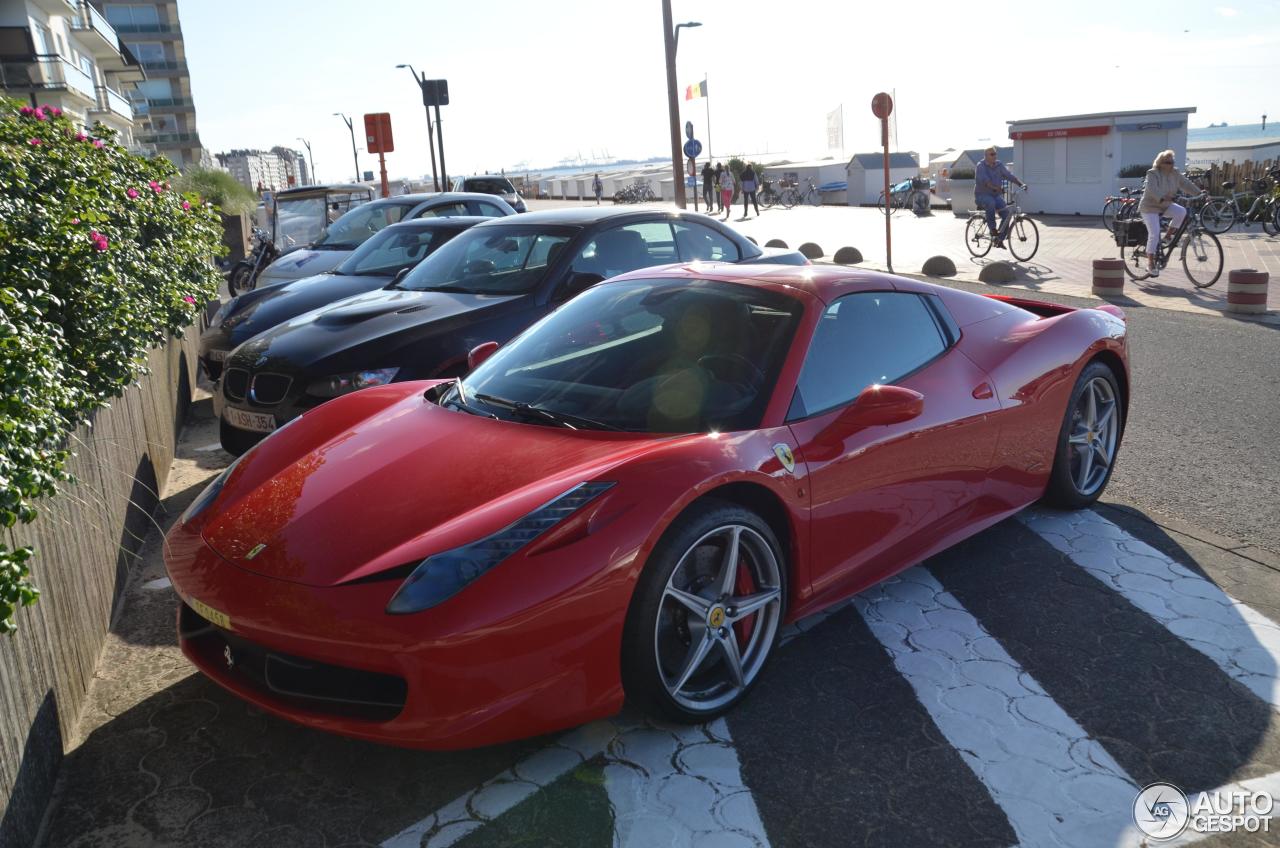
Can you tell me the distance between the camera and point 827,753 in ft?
10.1

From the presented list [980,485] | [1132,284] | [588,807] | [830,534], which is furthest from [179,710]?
[1132,284]

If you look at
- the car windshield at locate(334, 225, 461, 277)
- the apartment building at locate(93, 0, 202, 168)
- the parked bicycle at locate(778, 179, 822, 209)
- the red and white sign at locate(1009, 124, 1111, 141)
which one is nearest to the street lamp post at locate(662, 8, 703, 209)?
the red and white sign at locate(1009, 124, 1111, 141)

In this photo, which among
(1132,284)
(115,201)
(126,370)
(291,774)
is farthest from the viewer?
(1132,284)

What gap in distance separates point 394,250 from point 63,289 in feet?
16.7

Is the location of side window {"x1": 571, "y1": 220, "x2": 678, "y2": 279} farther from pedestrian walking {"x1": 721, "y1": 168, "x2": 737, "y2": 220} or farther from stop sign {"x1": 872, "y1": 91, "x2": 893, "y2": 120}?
pedestrian walking {"x1": 721, "y1": 168, "x2": 737, "y2": 220}

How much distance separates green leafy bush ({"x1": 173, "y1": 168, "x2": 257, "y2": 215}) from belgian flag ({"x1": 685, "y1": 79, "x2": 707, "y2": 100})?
15086mm

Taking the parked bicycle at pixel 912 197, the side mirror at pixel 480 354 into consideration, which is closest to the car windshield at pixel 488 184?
the parked bicycle at pixel 912 197

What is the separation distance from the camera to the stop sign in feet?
54.4

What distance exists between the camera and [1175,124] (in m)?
24.6

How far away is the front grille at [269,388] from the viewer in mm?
5992

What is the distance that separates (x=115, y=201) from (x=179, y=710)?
3.43m

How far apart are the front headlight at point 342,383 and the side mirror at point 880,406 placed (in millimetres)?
3239

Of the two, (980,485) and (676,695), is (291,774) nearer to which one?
(676,695)

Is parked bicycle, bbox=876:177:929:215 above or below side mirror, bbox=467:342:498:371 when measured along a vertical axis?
below
